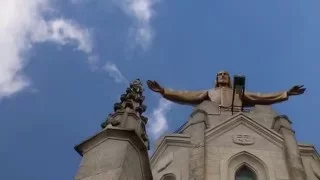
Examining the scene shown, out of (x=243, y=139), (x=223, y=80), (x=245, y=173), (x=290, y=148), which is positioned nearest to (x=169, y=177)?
(x=245, y=173)

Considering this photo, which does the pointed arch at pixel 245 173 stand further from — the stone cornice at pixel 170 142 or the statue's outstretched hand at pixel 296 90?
the statue's outstretched hand at pixel 296 90

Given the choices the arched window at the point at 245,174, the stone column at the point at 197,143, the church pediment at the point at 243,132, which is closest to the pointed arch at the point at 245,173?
the arched window at the point at 245,174

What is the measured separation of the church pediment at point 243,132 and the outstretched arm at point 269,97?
2.67 meters

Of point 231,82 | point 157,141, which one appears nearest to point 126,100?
point 157,141

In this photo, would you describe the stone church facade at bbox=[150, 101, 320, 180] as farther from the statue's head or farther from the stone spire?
the statue's head

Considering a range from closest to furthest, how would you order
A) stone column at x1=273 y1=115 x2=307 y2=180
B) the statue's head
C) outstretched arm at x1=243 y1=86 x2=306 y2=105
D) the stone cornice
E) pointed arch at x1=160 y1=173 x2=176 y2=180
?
stone column at x1=273 y1=115 x2=307 y2=180, pointed arch at x1=160 y1=173 x2=176 y2=180, the stone cornice, outstretched arm at x1=243 y1=86 x2=306 y2=105, the statue's head

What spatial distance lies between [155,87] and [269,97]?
13.9 ft

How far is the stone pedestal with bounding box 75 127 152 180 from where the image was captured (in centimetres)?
976

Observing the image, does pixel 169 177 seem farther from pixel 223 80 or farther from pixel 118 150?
pixel 223 80

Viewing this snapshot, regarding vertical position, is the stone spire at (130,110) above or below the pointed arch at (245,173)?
below

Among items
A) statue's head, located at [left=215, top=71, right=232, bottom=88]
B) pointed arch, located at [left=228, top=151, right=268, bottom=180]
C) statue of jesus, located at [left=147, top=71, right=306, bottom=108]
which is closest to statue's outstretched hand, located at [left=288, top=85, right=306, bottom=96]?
statue of jesus, located at [left=147, top=71, right=306, bottom=108]

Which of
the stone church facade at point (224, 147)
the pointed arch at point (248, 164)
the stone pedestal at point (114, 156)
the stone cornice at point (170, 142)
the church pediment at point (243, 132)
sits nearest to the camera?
the stone pedestal at point (114, 156)

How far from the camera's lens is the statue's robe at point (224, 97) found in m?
20.9

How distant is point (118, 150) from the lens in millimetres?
10438
